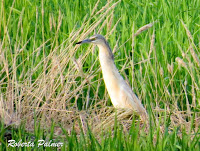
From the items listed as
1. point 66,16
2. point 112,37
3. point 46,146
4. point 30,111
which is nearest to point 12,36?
point 66,16

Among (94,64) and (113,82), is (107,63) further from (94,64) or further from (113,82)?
(94,64)

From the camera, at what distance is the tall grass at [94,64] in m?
4.07

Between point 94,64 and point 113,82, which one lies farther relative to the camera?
point 94,64

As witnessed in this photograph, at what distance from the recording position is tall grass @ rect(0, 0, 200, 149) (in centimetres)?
407

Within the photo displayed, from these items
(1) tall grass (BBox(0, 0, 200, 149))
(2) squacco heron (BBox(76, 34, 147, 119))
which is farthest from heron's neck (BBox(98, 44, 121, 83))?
(1) tall grass (BBox(0, 0, 200, 149))

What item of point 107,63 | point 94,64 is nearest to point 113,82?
point 107,63

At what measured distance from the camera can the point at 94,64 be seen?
508 cm

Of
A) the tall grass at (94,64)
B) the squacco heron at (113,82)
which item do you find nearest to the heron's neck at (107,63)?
the squacco heron at (113,82)

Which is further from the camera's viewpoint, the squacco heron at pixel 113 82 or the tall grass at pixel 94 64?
the squacco heron at pixel 113 82

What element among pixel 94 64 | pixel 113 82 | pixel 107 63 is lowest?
pixel 113 82

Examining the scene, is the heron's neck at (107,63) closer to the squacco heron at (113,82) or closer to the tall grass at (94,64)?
the squacco heron at (113,82)

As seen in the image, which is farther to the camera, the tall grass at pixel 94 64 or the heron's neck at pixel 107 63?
the heron's neck at pixel 107 63

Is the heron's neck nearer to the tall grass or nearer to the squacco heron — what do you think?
the squacco heron

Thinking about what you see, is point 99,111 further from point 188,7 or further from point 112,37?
point 188,7
